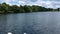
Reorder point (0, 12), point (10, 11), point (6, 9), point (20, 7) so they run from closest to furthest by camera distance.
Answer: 1. point (0, 12)
2. point (6, 9)
3. point (10, 11)
4. point (20, 7)

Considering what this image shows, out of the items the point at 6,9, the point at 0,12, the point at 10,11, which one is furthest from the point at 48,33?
the point at 10,11

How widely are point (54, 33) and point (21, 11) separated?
8544 centimetres

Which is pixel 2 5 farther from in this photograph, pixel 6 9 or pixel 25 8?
pixel 25 8

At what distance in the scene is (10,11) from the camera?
95000 mm

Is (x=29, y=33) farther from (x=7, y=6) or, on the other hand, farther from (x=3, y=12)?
(x=7, y=6)

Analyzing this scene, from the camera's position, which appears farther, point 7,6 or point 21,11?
point 21,11

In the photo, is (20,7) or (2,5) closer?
(2,5)

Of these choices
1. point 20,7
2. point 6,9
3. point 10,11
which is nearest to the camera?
point 6,9

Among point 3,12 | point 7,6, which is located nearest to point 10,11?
point 7,6

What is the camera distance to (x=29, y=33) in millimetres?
23031

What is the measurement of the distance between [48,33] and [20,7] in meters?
81.1

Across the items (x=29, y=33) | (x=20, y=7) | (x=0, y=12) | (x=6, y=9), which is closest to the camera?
(x=29, y=33)

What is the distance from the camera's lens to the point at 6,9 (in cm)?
8800

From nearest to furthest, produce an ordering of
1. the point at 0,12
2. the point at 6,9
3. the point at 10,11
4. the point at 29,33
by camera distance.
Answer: the point at 29,33 → the point at 0,12 → the point at 6,9 → the point at 10,11
